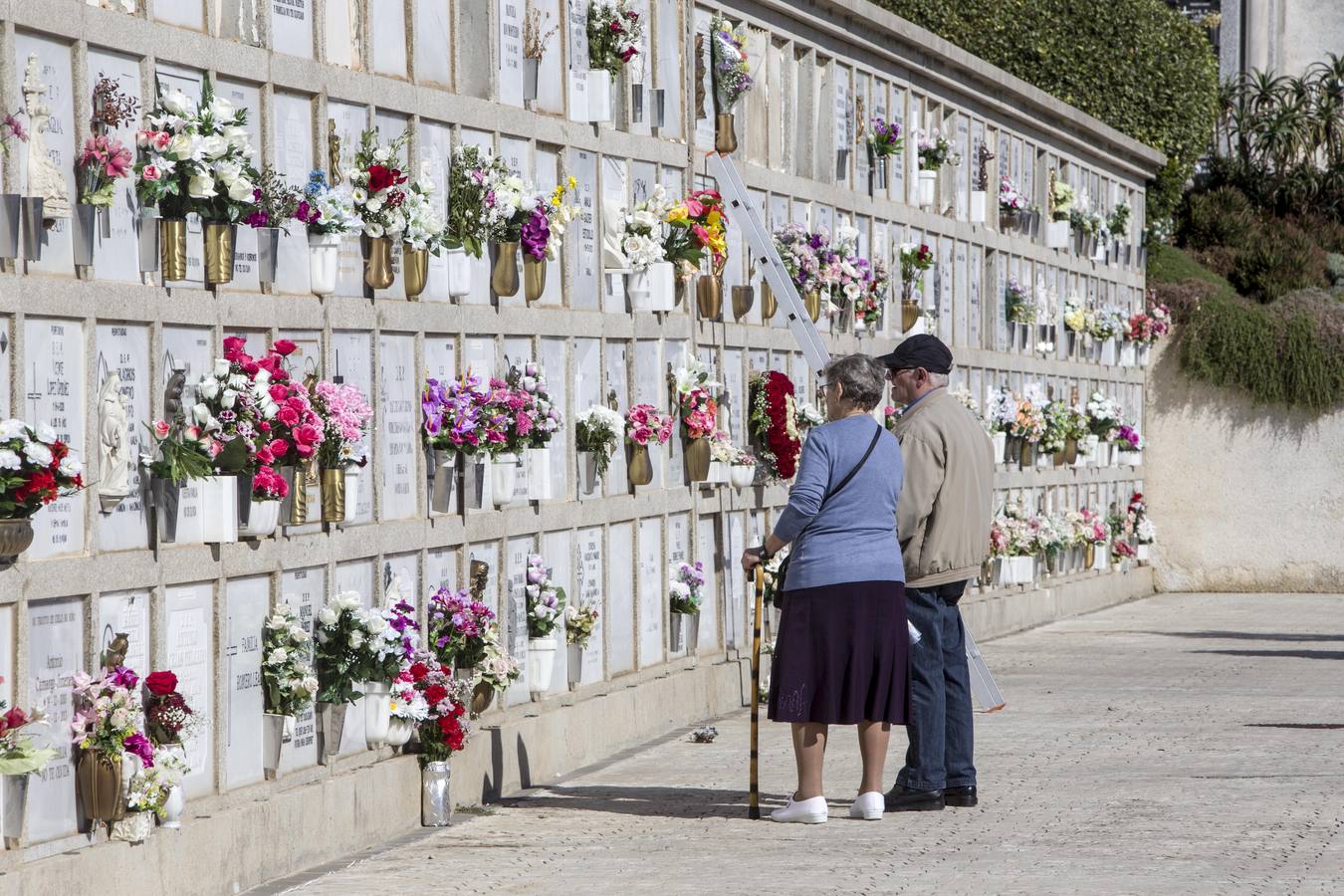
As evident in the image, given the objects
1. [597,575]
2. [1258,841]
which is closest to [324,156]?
[597,575]

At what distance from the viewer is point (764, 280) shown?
11.3 m

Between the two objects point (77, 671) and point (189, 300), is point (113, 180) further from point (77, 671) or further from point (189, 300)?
point (77, 671)

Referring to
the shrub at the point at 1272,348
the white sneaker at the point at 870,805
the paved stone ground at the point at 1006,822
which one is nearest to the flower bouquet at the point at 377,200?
the paved stone ground at the point at 1006,822

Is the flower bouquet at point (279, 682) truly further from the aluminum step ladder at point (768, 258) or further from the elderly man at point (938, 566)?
the aluminum step ladder at point (768, 258)

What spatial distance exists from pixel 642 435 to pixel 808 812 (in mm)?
2722

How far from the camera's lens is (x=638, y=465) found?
31.5 ft

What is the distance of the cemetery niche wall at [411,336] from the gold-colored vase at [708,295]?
38mm

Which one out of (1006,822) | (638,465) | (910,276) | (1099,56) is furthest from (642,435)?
(1099,56)

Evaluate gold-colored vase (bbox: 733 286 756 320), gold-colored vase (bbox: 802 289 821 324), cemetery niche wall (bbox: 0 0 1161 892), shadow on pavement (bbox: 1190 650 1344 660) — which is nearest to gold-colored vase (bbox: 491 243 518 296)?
cemetery niche wall (bbox: 0 0 1161 892)

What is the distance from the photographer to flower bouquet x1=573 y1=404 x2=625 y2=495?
9070mm

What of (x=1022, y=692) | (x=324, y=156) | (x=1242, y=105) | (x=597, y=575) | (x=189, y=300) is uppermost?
(x=1242, y=105)

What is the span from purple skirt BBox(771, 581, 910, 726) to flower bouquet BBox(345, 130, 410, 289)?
5.87 ft

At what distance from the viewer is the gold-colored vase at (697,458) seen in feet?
33.6

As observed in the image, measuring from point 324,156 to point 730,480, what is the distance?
420 cm
